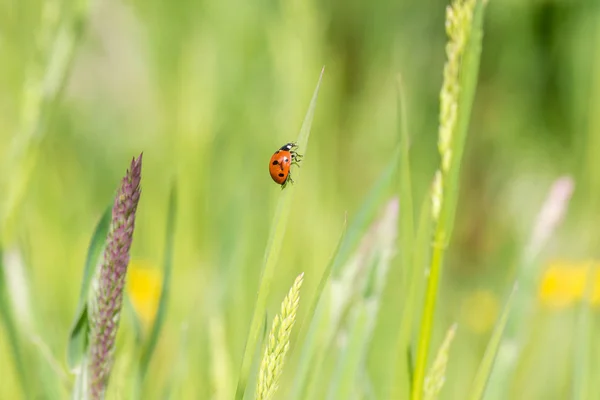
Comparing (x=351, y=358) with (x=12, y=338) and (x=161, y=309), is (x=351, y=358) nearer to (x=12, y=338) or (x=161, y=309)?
(x=161, y=309)

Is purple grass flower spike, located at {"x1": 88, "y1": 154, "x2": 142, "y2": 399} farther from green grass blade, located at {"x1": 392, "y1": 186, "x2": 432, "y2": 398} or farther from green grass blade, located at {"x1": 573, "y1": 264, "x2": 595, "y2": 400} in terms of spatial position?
green grass blade, located at {"x1": 573, "y1": 264, "x2": 595, "y2": 400}

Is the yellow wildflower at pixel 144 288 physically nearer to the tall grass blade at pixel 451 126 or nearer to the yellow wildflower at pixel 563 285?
the yellow wildflower at pixel 563 285

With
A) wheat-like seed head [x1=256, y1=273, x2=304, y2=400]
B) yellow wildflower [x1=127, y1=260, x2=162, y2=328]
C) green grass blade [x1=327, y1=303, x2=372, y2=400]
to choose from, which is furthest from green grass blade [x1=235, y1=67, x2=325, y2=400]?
yellow wildflower [x1=127, y1=260, x2=162, y2=328]

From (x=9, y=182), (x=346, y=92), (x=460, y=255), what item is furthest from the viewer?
(x=346, y=92)

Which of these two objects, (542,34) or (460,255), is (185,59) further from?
(542,34)

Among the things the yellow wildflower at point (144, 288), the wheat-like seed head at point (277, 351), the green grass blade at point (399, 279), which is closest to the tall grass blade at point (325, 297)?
the green grass blade at point (399, 279)

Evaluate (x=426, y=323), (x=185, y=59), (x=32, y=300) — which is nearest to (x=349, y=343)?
(x=426, y=323)
